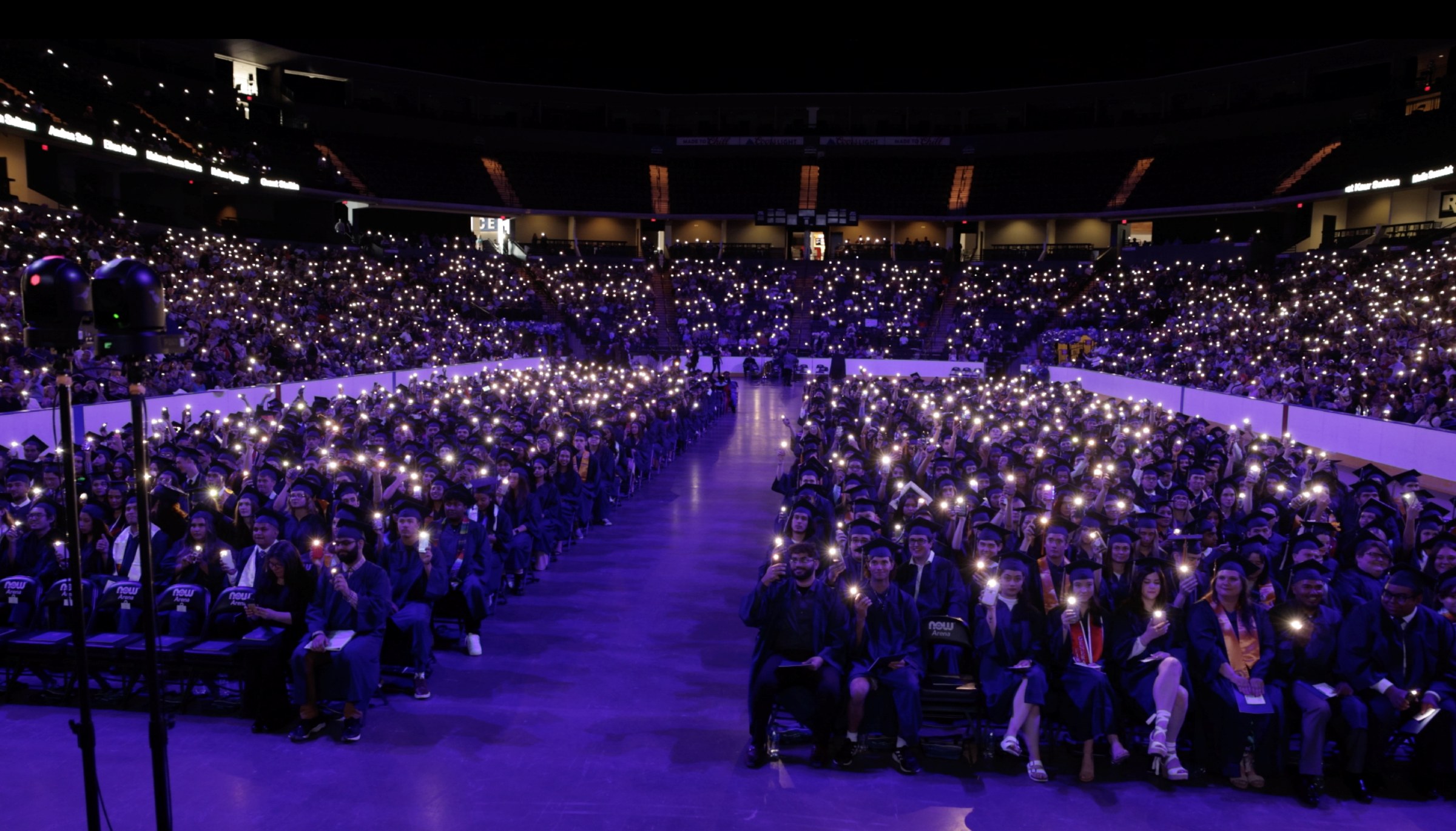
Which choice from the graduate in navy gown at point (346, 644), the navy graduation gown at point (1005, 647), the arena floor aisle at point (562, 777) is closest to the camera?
the arena floor aisle at point (562, 777)

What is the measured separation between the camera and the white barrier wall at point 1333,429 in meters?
16.5

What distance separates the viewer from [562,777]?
626cm

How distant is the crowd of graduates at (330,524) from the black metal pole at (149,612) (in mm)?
114

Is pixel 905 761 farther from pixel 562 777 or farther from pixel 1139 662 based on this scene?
pixel 562 777

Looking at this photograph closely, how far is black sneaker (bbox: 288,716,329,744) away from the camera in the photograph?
6.80m

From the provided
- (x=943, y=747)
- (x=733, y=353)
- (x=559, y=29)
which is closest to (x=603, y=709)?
(x=943, y=747)

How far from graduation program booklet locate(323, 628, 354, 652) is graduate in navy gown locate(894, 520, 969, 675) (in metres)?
4.16

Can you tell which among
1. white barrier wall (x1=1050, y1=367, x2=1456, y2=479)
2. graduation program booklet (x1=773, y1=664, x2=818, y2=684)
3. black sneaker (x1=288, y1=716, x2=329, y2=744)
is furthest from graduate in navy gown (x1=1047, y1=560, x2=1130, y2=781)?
white barrier wall (x1=1050, y1=367, x2=1456, y2=479)

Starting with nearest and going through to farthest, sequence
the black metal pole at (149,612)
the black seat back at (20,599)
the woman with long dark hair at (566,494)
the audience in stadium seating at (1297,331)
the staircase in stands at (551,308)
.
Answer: the black metal pole at (149,612) → the black seat back at (20,599) → the woman with long dark hair at (566,494) → the audience in stadium seating at (1297,331) → the staircase in stands at (551,308)

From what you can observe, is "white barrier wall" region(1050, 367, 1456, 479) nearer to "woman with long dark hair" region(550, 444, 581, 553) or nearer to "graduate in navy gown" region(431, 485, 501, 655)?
"woman with long dark hair" region(550, 444, 581, 553)

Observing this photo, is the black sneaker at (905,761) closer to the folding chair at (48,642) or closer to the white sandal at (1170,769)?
the white sandal at (1170,769)

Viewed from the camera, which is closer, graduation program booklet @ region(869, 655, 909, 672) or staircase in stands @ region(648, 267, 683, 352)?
graduation program booklet @ region(869, 655, 909, 672)

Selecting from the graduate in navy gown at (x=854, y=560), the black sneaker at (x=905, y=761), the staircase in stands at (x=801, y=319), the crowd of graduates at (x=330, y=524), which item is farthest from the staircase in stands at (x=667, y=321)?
the black sneaker at (x=905, y=761)

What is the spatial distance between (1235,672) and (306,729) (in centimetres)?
662
